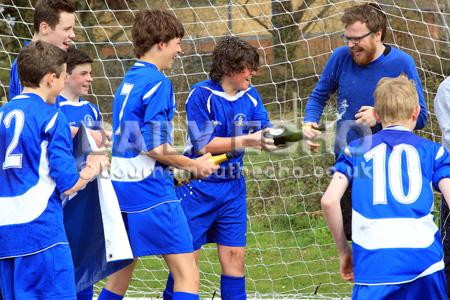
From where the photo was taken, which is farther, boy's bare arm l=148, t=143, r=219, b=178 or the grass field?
the grass field

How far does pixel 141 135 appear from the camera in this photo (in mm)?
4168

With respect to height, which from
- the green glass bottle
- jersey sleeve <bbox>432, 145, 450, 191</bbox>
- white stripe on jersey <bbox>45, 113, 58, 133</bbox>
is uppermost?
the green glass bottle

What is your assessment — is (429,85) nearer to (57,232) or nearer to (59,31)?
(59,31)

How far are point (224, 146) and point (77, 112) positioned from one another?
815 mm

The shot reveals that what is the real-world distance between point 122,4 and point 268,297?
3871 mm

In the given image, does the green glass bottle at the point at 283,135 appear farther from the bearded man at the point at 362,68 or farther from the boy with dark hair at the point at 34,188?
the boy with dark hair at the point at 34,188

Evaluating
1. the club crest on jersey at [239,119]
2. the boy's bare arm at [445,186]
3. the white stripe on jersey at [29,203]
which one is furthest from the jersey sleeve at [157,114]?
the boy's bare arm at [445,186]

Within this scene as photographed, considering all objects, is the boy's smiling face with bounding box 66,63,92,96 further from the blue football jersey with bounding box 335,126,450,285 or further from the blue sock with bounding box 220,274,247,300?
the blue football jersey with bounding box 335,126,450,285

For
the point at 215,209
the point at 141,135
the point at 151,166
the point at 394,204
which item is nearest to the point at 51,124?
the point at 141,135

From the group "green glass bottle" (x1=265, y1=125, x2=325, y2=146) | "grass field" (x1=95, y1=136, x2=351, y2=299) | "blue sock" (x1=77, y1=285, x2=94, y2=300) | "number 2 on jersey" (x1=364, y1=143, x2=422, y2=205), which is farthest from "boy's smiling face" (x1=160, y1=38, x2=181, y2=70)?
"grass field" (x1=95, y1=136, x2=351, y2=299)

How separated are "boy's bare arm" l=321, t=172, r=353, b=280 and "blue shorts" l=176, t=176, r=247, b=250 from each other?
1254 millimetres

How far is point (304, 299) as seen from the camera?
225 inches

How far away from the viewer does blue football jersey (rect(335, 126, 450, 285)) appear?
355cm

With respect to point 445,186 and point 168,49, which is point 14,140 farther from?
point 445,186
